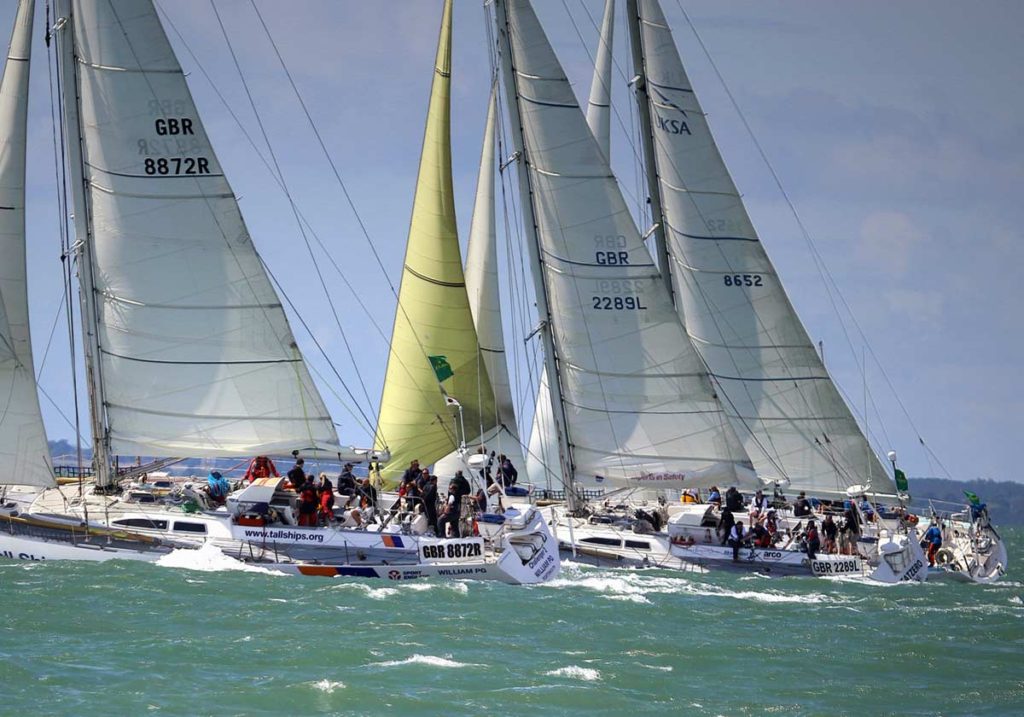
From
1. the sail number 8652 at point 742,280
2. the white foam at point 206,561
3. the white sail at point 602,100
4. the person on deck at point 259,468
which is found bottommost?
the white foam at point 206,561

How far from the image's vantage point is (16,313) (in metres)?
29.0

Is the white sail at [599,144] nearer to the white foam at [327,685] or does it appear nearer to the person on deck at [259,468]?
the person on deck at [259,468]

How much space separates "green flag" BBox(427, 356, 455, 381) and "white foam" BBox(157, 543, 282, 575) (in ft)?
26.7

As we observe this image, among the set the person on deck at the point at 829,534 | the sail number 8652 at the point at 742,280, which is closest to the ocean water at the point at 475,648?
the person on deck at the point at 829,534

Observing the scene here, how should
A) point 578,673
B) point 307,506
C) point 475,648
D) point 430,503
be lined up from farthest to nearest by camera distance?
point 430,503, point 307,506, point 475,648, point 578,673

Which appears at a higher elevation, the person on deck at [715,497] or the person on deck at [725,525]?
the person on deck at [715,497]

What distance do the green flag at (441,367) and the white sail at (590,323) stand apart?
2497mm

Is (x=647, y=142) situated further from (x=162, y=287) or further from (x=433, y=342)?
(x=162, y=287)

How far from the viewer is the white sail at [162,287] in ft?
97.7

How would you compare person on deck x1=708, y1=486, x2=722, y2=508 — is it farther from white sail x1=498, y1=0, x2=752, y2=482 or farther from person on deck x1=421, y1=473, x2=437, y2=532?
person on deck x1=421, y1=473, x2=437, y2=532

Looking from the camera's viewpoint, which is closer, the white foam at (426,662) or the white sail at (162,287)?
the white foam at (426,662)

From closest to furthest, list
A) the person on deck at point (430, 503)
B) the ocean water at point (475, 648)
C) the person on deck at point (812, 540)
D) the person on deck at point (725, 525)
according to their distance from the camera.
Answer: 1. the ocean water at point (475, 648)
2. the person on deck at point (430, 503)
3. the person on deck at point (725, 525)
4. the person on deck at point (812, 540)

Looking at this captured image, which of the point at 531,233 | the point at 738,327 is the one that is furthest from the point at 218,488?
the point at 738,327

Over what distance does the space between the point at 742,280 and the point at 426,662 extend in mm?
22397
